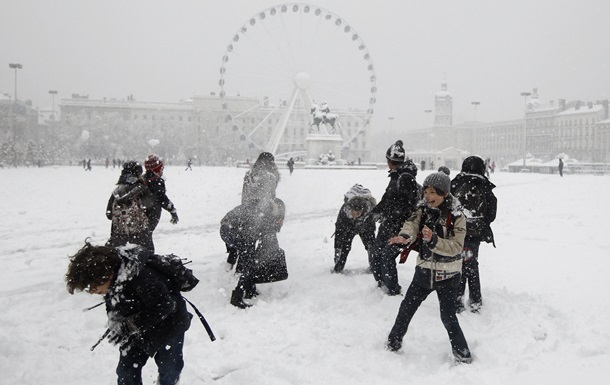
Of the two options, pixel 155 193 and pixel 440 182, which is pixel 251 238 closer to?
pixel 155 193

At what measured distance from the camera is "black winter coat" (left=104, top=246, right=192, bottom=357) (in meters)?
2.94

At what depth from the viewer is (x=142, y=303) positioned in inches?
119

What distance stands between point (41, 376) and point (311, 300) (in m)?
2.72

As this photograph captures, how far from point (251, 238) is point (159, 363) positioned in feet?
7.71

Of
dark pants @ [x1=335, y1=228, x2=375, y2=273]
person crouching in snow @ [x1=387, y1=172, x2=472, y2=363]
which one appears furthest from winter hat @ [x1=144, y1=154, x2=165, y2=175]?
person crouching in snow @ [x1=387, y1=172, x2=472, y2=363]

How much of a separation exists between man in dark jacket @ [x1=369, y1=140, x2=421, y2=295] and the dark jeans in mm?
2586

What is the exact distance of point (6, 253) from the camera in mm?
8328

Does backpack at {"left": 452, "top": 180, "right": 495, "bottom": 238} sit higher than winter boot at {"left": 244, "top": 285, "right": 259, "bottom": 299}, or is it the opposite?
backpack at {"left": 452, "top": 180, "right": 495, "bottom": 238}

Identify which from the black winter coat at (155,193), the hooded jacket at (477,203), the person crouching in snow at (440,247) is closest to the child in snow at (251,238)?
the black winter coat at (155,193)

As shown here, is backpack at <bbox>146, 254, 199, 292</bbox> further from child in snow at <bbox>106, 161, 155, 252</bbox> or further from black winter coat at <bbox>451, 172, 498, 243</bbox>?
black winter coat at <bbox>451, 172, 498, 243</bbox>

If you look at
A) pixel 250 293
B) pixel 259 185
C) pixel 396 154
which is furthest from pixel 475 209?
pixel 250 293

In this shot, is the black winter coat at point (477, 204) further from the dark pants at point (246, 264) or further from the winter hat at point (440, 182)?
the dark pants at point (246, 264)

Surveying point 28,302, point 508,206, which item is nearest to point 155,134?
point 508,206

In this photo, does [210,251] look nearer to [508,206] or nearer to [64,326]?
[64,326]
